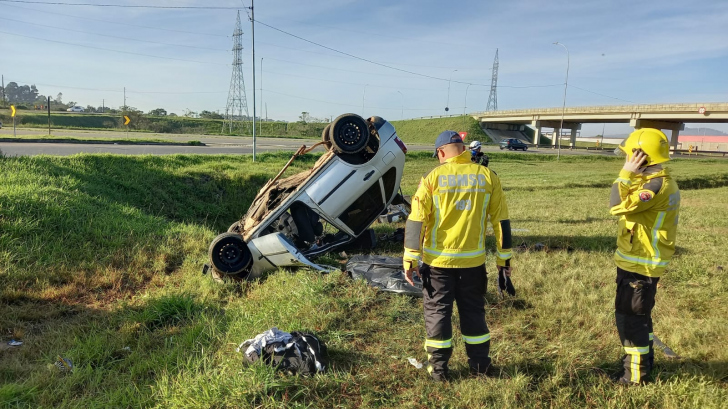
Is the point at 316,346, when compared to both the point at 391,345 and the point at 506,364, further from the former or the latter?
the point at 506,364

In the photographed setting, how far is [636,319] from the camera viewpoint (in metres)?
Result: 2.88

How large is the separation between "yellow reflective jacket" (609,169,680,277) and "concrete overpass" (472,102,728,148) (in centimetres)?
3123

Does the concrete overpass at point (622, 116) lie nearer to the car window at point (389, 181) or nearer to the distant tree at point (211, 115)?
the car window at point (389, 181)

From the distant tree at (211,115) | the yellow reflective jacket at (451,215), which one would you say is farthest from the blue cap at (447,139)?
the distant tree at (211,115)

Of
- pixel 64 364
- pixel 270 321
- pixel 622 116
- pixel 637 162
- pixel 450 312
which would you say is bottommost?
pixel 64 364

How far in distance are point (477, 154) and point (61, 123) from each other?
1871 inches

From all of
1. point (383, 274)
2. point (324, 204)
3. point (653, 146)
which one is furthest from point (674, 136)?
point (653, 146)

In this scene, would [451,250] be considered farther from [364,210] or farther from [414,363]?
[364,210]

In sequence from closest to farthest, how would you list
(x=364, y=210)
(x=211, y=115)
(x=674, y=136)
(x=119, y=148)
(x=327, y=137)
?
(x=327, y=137)
(x=364, y=210)
(x=119, y=148)
(x=674, y=136)
(x=211, y=115)

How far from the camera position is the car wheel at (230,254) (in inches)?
210

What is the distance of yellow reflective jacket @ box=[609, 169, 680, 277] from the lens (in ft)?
8.98

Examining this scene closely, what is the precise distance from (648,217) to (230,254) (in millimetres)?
4379

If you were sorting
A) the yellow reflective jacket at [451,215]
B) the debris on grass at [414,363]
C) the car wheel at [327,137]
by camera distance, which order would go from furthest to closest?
the car wheel at [327,137] → the debris on grass at [414,363] → the yellow reflective jacket at [451,215]

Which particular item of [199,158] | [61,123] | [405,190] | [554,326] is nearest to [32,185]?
[199,158]
